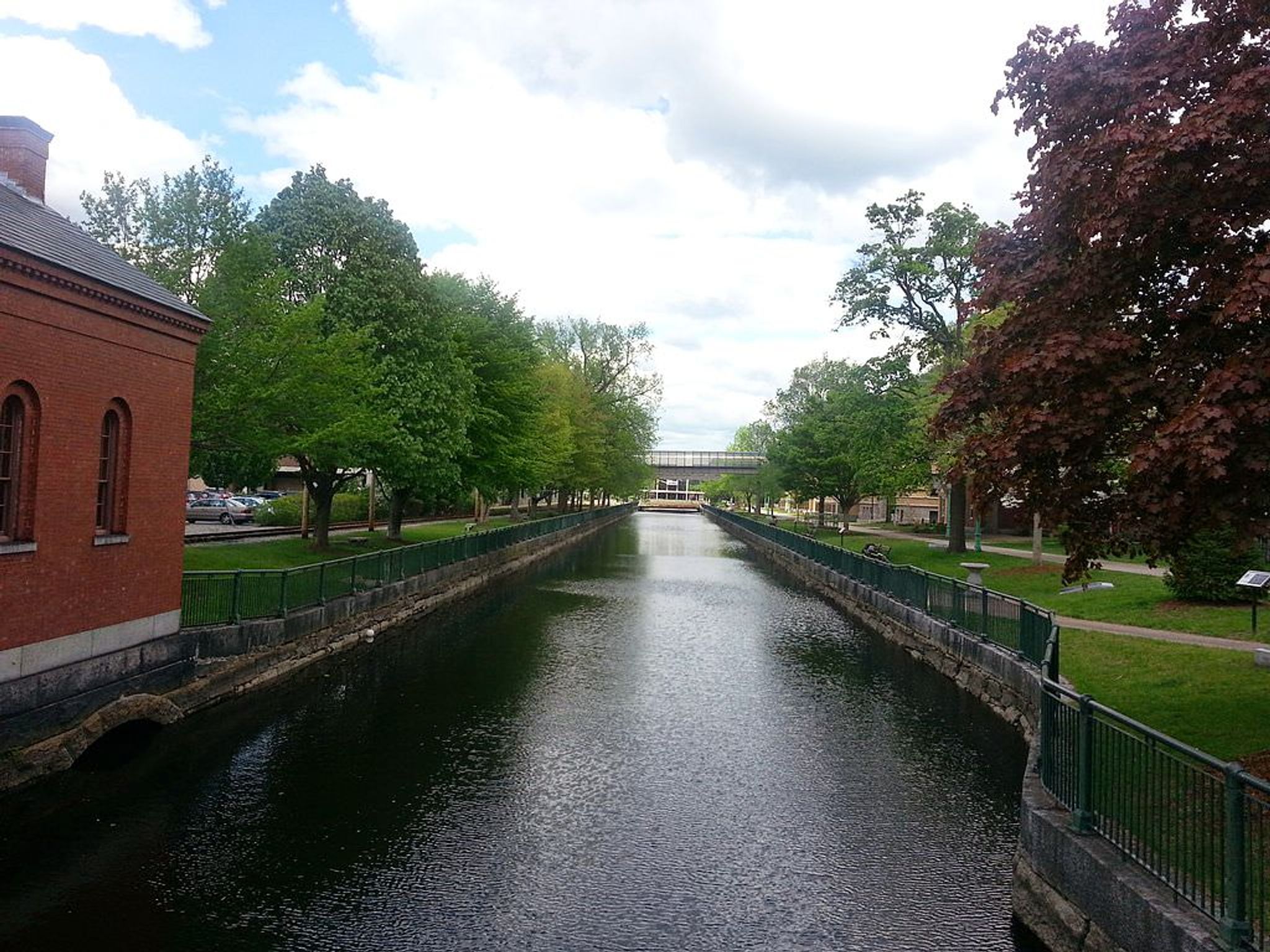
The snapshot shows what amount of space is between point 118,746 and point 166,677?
175 cm

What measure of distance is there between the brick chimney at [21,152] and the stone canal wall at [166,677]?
8901 millimetres

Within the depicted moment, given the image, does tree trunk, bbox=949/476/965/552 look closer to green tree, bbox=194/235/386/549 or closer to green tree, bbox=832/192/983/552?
green tree, bbox=832/192/983/552

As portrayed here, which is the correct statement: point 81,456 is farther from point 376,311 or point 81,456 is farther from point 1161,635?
point 1161,635

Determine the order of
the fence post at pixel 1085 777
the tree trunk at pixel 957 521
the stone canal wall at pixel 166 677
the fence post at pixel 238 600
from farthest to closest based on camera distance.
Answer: the tree trunk at pixel 957 521 < the fence post at pixel 238 600 < the stone canal wall at pixel 166 677 < the fence post at pixel 1085 777

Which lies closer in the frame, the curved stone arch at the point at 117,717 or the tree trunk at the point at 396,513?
the curved stone arch at the point at 117,717

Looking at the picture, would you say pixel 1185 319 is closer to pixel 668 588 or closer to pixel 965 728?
pixel 965 728

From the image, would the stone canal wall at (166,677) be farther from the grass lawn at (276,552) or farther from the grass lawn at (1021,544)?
the grass lawn at (1021,544)

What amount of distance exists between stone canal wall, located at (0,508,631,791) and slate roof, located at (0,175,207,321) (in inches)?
220

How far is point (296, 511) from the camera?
1799 inches

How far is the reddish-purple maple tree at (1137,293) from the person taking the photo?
25.6 feet

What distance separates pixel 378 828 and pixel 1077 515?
338 inches

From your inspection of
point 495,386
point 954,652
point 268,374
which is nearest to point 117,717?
point 268,374

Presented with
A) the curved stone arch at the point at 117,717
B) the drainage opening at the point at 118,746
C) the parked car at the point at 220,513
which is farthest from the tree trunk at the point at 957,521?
the parked car at the point at 220,513

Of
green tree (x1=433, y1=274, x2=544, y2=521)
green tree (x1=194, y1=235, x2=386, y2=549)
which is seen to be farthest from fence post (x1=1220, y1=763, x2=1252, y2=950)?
green tree (x1=433, y1=274, x2=544, y2=521)
